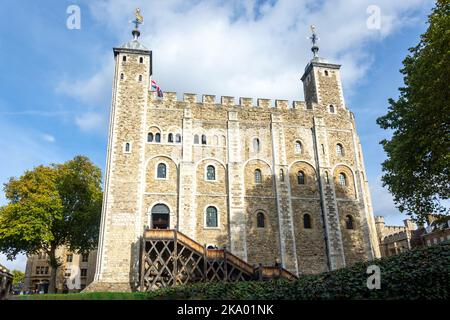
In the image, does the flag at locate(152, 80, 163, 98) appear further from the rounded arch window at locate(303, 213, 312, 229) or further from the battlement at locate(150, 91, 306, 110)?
the rounded arch window at locate(303, 213, 312, 229)

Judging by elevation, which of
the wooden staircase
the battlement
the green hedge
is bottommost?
the green hedge

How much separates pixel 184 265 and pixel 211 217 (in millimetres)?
4846

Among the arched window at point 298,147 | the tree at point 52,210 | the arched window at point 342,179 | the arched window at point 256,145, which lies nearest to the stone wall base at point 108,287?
the tree at point 52,210

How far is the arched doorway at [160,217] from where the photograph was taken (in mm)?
25861

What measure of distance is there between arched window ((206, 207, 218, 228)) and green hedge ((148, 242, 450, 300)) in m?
13.3

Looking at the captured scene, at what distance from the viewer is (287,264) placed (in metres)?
26.1

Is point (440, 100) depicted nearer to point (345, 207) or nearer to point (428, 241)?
point (345, 207)

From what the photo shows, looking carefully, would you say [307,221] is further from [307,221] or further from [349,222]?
[349,222]

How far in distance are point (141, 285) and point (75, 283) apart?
20.3 meters

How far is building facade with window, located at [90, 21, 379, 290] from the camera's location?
25703 millimetres

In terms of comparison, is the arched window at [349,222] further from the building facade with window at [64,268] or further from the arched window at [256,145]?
the building facade with window at [64,268]

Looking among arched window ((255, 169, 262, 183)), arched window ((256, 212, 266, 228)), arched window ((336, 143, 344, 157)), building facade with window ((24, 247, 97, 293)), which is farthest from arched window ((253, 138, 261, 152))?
building facade with window ((24, 247, 97, 293))

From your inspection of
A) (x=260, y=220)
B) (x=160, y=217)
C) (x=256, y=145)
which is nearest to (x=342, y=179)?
(x=256, y=145)
